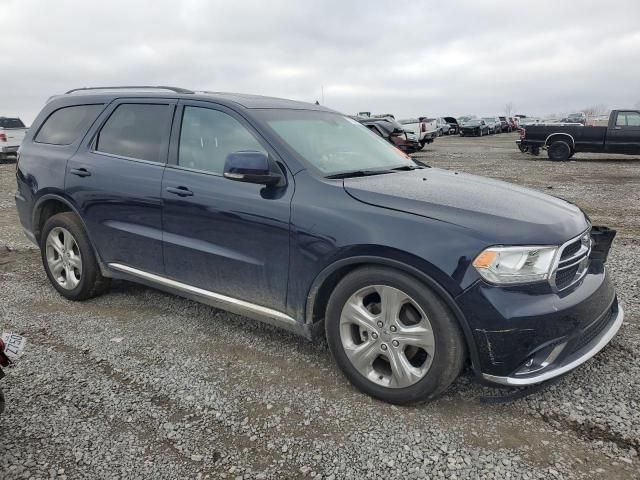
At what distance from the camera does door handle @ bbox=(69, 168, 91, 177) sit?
3.98 metres

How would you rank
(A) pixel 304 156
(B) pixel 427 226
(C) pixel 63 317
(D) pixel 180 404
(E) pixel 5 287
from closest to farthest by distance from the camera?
(B) pixel 427 226
(D) pixel 180 404
(A) pixel 304 156
(C) pixel 63 317
(E) pixel 5 287

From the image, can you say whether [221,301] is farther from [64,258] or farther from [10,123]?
[10,123]

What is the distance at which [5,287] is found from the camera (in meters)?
4.76

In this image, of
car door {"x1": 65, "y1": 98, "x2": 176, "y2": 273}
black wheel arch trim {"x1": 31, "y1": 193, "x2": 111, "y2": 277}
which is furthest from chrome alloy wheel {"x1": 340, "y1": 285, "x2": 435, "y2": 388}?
black wheel arch trim {"x1": 31, "y1": 193, "x2": 111, "y2": 277}

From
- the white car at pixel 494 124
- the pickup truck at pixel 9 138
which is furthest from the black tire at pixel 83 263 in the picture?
the white car at pixel 494 124

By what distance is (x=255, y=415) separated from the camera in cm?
271

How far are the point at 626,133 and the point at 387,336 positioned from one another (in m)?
16.9

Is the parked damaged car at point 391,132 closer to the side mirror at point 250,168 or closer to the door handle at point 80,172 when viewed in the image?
the door handle at point 80,172

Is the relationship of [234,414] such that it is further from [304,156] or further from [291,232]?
[304,156]

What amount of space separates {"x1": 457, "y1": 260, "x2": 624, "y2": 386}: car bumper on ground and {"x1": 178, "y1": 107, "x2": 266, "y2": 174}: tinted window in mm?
1716

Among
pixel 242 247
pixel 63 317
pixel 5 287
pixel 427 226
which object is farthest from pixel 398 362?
pixel 5 287

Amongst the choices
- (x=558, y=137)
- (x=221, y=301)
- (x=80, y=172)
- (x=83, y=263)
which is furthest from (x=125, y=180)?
(x=558, y=137)

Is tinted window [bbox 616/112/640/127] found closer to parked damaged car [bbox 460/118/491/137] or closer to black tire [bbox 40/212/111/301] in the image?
black tire [bbox 40/212/111/301]

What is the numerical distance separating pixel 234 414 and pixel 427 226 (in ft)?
4.86
